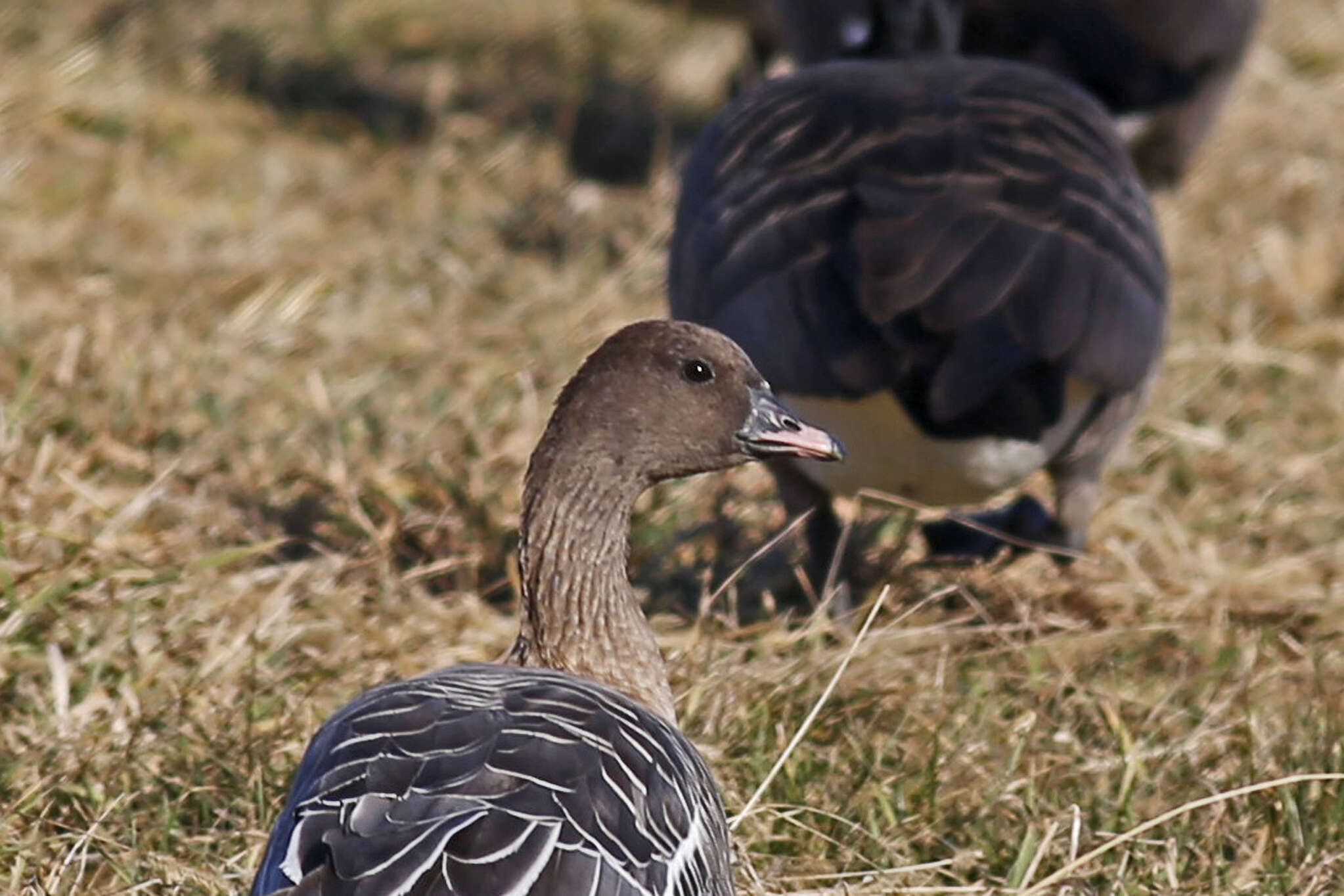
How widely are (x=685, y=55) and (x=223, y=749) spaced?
24.0 feet

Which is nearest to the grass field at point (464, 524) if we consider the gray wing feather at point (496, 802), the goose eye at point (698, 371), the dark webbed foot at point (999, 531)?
the dark webbed foot at point (999, 531)

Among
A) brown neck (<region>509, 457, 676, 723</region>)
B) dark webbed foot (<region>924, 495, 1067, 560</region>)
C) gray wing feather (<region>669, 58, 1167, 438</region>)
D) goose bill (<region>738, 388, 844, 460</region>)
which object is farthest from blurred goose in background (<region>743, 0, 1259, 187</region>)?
brown neck (<region>509, 457, 676, 723</region>)

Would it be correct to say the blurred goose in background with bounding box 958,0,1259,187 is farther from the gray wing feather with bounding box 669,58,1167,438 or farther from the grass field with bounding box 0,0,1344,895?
the gray wing feather with bounding box 669,58,1167,438

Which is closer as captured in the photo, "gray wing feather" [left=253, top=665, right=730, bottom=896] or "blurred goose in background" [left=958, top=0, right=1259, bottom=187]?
"gray wing feather" [left=253, top=665, right=730, bottom=896]

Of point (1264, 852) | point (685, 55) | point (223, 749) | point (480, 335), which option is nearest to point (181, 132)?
point (480, 335)

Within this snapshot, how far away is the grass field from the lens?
3.90m

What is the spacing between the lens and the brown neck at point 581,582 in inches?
144

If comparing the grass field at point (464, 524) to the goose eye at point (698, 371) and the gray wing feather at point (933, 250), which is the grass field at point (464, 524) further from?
the goose eye at point (698, 371)

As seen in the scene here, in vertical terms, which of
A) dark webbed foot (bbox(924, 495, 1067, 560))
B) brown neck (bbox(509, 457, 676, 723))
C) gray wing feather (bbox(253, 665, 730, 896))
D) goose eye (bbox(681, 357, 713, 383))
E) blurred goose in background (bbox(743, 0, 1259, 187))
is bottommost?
dark webbed foot (bbox(924, 495, 1067, 560))

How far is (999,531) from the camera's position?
18.6 ft

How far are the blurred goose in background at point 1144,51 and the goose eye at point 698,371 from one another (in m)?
3.99

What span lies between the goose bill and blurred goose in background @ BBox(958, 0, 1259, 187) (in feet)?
13.0

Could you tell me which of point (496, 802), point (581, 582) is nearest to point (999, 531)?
point (581, 582)

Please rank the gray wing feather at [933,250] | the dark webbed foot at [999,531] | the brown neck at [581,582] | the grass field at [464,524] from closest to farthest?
the brown neck at [581,582] → the grass field at [464,524] → the gray wing feather at [933,250] → the dark webbed foot at [999,531]
